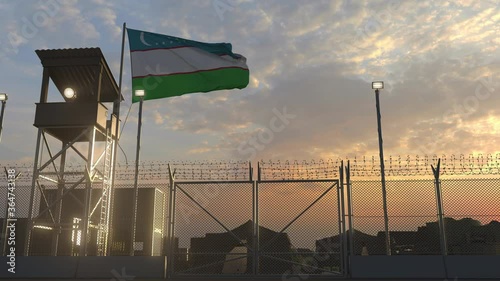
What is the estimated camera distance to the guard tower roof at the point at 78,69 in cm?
1839

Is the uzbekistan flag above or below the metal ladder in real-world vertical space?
above

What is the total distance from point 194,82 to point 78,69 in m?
5.10

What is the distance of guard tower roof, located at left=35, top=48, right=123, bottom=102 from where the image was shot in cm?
1839

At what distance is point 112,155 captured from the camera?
1911cm

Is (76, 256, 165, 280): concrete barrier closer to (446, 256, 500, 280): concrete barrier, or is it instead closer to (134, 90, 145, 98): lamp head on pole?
(134, 90, 145, 98): lamp head on pole

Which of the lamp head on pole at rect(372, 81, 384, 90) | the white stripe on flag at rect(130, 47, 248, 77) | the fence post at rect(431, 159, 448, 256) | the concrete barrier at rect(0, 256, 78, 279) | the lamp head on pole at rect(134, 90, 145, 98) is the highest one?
the white stripe on flag at rect(130, 47, 248, 77)

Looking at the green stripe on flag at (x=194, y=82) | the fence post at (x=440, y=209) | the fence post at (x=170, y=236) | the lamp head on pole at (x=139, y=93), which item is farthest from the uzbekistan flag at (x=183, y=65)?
the fence post at (x=440, y=209)

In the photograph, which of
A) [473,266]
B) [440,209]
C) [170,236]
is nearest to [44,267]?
[170,236]

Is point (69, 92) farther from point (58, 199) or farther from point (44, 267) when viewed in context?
point (44, 267)

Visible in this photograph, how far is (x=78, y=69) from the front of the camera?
18672mm

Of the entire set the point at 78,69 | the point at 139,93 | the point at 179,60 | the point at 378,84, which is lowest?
the point at 139,93

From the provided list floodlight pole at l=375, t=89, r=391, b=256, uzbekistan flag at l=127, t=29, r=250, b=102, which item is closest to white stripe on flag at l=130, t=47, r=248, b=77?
uzbekistan flag at l=127, t=29, r=250, b=102

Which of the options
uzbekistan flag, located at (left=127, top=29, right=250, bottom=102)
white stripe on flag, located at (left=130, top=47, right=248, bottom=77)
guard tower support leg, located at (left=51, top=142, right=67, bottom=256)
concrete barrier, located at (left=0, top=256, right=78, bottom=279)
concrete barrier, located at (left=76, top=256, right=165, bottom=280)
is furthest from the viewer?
guard tower support leg, located at (left=51, top=142, right=67, bottom=256)

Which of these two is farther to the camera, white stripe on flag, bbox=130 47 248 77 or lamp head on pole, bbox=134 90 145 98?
white stripe on flag, bbox=130 47 248 77
